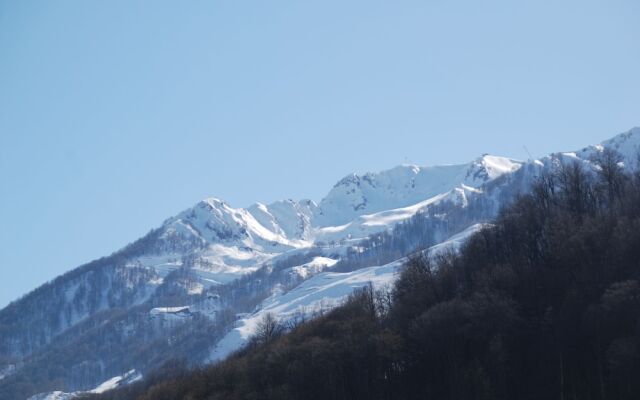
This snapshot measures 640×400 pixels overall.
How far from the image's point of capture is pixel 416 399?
76250mm

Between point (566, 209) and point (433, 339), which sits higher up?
point (566, 209)

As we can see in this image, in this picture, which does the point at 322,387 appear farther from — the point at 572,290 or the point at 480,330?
the point at 572,290

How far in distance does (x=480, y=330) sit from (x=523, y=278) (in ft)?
28.2

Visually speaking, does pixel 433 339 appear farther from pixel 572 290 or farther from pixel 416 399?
pixel 572 290

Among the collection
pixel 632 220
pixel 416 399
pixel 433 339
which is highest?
pixel 632 220

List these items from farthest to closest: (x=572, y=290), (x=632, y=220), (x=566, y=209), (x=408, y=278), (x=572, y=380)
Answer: (x=408, y=278) → (x=566, y=209) → (x=632, y=220) → (x=572, y=290) → (x=572, y=380)

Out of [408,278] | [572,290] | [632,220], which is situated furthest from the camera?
[408,278]

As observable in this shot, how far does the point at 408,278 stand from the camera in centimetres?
9775

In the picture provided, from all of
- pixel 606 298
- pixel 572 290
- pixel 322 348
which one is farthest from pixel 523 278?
pixel 322 348

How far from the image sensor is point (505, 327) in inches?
2980

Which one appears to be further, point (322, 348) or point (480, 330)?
point (322, 348)

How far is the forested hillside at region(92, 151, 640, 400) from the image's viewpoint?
223 ft

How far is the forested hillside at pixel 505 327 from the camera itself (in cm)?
6806

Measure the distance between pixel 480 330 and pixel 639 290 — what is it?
15189 mm
